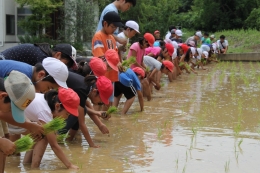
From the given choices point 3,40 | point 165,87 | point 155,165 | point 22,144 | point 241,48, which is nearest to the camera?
point 22,144

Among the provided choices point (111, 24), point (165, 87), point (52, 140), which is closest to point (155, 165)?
point (52, 140)

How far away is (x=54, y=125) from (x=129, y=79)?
11.7ft

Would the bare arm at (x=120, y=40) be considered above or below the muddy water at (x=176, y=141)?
above

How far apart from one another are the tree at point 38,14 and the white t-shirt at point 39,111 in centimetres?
1473

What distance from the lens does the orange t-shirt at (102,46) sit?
6.94 m

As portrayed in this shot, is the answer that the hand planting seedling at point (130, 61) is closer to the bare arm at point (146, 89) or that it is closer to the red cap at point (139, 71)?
the red cap at point (139, 71)

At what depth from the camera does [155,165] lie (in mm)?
4988

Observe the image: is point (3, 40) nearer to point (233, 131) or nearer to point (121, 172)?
point (233, 131)

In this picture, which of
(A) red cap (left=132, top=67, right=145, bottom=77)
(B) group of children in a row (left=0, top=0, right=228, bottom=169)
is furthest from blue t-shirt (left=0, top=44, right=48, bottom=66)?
(A) red cap (left=132, top=67, right=145, bottom=77)

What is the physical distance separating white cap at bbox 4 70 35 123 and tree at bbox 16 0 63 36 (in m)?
15.6

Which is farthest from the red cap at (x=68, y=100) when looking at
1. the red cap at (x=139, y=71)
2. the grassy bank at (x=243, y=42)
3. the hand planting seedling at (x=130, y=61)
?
the grassy bank at (x=243, y=42)

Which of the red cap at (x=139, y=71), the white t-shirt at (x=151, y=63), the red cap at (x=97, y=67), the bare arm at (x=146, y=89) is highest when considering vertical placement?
the red cap at (x=97, y=67)

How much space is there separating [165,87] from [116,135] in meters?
5.41

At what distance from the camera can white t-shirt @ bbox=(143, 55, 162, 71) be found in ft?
32.9
